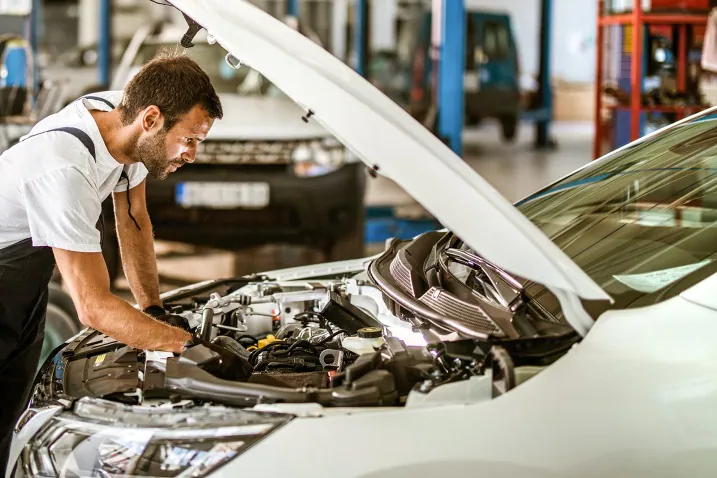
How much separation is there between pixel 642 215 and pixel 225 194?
3.62 metres

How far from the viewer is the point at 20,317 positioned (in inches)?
109

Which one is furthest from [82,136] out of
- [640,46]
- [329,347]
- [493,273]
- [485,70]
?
[485,70]

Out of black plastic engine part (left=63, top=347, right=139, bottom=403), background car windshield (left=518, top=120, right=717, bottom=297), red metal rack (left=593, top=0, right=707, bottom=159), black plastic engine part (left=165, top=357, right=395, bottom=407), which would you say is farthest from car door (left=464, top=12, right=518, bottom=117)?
black plastic engine part (left=165, top=357, right=395, bottom=407)

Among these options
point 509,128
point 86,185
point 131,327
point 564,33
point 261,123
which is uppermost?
point 564,33

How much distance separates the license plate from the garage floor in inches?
25.5

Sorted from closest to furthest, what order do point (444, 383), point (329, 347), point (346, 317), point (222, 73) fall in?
point (444, 383) < point (329, 347) < point (346, 317) < point (222, 73)

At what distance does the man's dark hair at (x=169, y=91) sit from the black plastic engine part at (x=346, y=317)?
66cm

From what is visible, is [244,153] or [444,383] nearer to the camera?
[444,383]

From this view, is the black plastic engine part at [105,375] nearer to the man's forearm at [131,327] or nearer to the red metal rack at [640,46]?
the man's forearm at [131,327]

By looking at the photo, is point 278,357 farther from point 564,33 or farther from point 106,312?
point 564,33

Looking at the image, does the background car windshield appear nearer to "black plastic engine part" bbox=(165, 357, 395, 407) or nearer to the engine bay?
the engine bay

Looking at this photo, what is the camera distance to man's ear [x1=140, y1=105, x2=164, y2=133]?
2.47m

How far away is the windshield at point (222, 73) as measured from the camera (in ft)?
21.4

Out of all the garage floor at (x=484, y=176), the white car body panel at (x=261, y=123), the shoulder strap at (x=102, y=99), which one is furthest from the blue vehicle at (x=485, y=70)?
the shoulder strap at (x=102, y=99)
